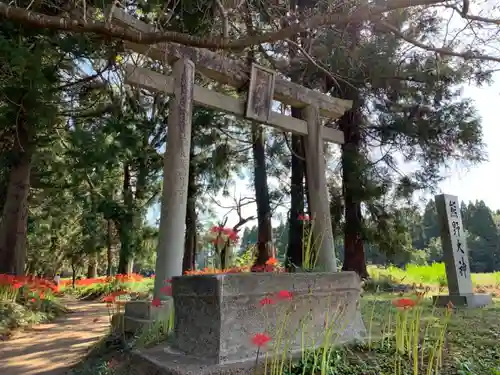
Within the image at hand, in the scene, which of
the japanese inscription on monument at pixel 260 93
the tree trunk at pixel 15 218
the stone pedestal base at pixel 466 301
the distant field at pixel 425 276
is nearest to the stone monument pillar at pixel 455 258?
the stone pedestal base at pixel 466 301

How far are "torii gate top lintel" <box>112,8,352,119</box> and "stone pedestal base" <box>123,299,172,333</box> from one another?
7.29ft

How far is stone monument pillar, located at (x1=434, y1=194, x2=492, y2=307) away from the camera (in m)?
5.30

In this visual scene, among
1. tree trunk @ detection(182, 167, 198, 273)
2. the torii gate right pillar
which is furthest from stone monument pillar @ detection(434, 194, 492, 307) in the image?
tree trunk @ detection(182, 167, 198, 273)

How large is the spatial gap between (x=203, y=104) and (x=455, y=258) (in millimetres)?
4319

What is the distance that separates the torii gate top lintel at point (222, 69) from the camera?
3675 mm

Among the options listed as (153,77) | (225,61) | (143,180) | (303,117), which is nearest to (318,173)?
(303,117)

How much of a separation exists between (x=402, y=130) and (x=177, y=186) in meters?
4.62

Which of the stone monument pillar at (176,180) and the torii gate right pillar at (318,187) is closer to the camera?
the stone monument pillar at (176,180)

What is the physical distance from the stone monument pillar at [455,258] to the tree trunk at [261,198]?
2.99 metres

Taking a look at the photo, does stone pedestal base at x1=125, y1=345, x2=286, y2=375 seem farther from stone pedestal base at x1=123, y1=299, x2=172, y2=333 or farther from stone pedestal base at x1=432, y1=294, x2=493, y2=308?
stone pedestal base at x1=432, y1=294, x2=493, y2=308

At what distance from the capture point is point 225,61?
4.61 metres

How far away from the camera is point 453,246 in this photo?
5664 mm

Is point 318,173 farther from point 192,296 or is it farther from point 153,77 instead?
point 192,296

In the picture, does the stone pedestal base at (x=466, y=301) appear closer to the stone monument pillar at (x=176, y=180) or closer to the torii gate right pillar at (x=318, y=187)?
the torii gate right pillar at (x=318, y=187)
